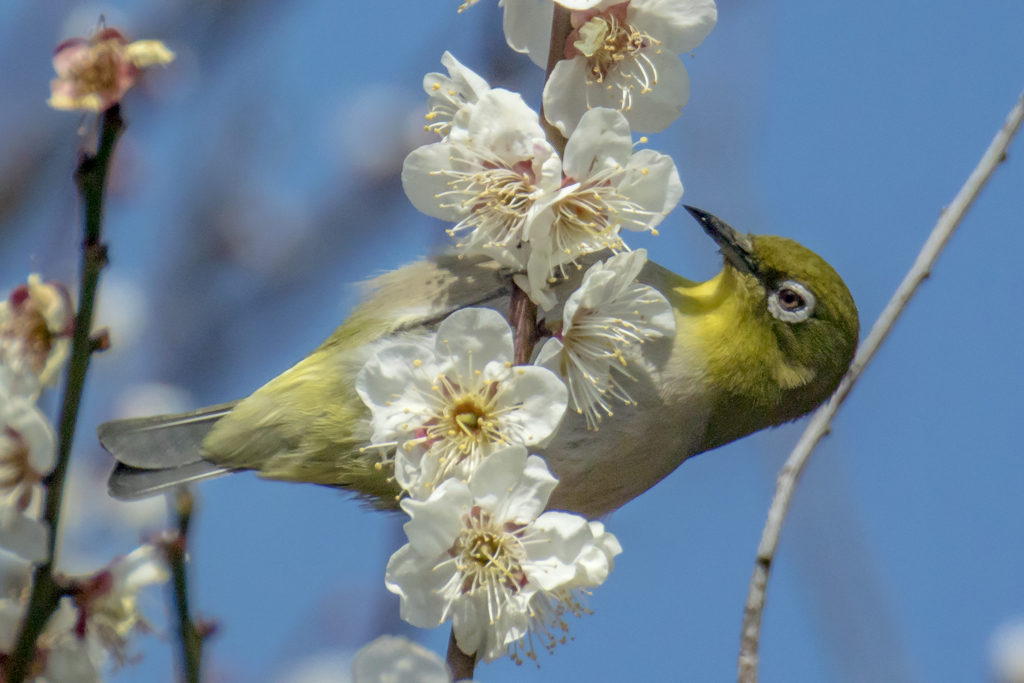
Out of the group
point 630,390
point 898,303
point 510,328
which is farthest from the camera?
point 630,390

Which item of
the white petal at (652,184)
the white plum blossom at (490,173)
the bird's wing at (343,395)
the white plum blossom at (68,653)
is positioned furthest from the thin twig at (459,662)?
the bird's wing at (343,395)

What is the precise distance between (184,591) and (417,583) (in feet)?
1.65

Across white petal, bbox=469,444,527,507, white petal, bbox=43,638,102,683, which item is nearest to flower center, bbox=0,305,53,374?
white petal, bbox=43,638,102,683

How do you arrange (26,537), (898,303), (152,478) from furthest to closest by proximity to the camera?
(152,478) < (898,303) < (26,537)

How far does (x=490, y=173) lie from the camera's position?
2.06 m

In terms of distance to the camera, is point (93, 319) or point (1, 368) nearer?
point (93, 319)

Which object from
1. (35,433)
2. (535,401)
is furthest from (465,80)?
(35,433)

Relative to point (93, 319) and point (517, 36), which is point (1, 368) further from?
point (517, 36)

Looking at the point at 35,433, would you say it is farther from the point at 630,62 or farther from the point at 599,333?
the point at 630,62

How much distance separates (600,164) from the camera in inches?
80.2

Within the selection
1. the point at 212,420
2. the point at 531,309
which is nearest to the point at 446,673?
the point at 531,309

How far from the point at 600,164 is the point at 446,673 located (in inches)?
40.8

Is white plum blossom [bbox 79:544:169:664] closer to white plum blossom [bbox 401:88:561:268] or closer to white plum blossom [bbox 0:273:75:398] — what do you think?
white plum blossom [bbox 0:273:75:398]

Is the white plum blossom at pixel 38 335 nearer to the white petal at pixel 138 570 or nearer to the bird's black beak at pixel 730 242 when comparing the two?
the white petal at pixel 138 570
